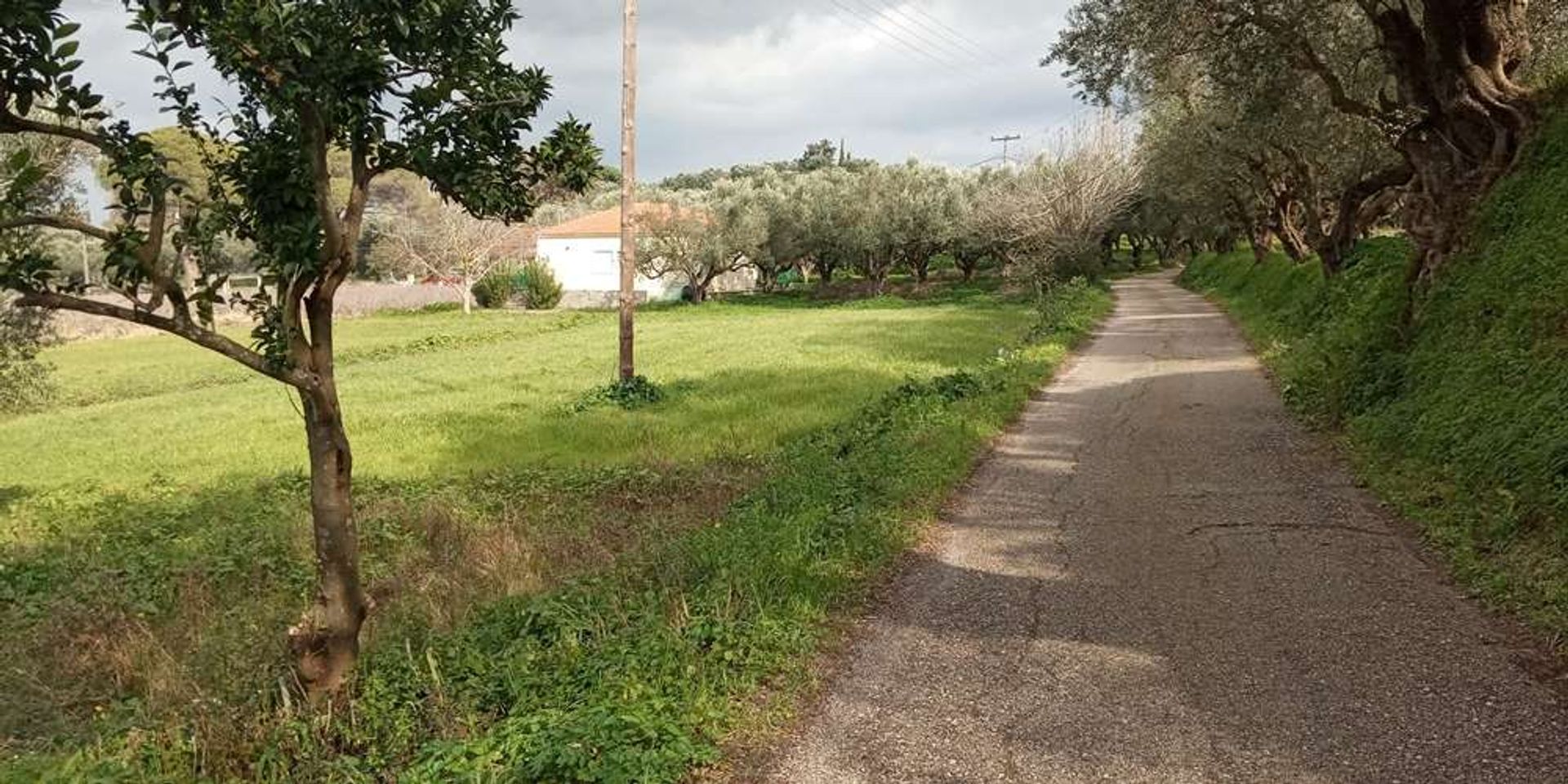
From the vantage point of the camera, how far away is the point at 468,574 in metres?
7.68

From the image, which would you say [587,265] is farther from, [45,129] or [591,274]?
[45,129]

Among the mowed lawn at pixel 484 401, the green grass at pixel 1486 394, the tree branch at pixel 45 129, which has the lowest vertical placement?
the mowed lawn at pixel 484 401

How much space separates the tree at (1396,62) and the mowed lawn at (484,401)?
6388 millimetres

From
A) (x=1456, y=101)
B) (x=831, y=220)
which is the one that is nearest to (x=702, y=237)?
(x=831, y=220)

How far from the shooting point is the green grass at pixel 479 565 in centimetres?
468

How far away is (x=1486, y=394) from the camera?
8.34 metres

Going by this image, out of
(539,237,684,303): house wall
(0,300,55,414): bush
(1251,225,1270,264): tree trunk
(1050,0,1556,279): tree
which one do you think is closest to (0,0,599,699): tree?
(0,300,55,414): bush

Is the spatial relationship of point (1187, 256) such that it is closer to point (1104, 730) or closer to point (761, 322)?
point (761, 322)

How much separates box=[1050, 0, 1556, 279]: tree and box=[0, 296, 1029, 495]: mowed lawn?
6388 millimetres

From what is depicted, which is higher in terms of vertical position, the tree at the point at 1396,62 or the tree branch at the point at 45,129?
the tree at the point at 1396,62

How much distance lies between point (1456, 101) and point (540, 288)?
5050 cm

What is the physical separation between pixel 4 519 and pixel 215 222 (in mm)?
9354

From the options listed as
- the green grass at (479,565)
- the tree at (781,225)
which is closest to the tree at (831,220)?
the tree at (781,225)

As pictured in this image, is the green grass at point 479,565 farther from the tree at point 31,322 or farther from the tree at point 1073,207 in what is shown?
the tree at point 1073,207
